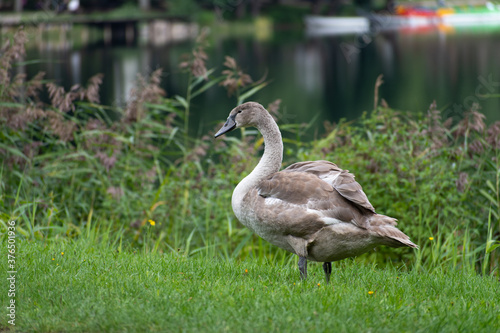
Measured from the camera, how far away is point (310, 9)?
5022 centimetres

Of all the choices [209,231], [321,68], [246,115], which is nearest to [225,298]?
[246,115]

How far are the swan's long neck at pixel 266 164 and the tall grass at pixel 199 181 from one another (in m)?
1.32

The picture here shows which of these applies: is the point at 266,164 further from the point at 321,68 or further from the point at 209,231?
the point at 321,68

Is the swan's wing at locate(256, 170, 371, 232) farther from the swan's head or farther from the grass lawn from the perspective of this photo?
the swan's head

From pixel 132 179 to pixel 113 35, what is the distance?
117ft

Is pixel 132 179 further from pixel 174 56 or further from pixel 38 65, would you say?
pixel 174 56

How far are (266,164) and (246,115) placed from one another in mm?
491

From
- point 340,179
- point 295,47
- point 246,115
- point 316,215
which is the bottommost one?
point 295,47

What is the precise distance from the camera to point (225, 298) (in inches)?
156

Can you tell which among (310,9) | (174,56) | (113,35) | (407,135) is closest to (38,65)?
(174,56)

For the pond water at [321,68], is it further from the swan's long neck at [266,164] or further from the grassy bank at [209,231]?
the swan's long neck at [266,164]

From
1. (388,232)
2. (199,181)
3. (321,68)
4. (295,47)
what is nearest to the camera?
(388,232)

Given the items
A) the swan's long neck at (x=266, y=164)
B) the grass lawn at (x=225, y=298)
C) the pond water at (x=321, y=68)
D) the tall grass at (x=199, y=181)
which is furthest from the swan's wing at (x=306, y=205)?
the pond water at (x=321, y=68)

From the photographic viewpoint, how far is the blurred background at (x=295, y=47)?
21.8 m
